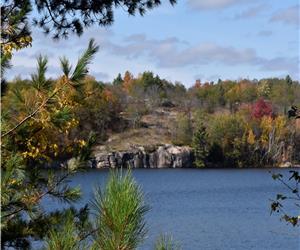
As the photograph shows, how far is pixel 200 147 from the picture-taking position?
83.9 metres

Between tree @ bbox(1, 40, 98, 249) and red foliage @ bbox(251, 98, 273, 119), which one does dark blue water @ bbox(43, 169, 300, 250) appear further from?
red foliage @ bbox(251, 98, 273, 119)

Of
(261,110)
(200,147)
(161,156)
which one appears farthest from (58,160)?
A: (261,110)

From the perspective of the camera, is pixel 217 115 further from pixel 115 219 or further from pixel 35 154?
pixel 115 219

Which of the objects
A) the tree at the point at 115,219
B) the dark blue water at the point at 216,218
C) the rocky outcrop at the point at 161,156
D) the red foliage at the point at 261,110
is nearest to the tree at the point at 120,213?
the tree at the point at 115,219

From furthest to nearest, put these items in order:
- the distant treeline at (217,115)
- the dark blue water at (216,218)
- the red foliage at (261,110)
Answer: the red foliage at (261,110) → the distant treeline at (217,115) → the dark blue water at (216,218)

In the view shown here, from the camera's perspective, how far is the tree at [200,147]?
83875 millimetres

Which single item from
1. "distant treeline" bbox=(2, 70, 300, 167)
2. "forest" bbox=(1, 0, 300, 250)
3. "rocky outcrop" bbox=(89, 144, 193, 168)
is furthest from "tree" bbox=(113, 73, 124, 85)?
"forest" bbox=(1, 0, 300, 250)

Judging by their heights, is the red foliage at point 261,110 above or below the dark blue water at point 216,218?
above

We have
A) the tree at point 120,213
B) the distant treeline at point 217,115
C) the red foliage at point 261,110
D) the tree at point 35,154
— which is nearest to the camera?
the tree at point 120,213

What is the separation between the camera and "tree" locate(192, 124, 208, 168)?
83.9 meters

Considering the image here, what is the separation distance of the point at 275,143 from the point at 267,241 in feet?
217

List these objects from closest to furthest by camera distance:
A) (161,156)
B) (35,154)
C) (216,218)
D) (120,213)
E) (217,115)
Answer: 1. (120,213)
2. (35,154)
3. (216,218)
4. (161,156)
5. (217,115)

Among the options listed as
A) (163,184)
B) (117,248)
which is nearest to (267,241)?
(117,248)

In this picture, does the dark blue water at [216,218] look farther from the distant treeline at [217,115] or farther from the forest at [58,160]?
the distant treeline at [217,115]
